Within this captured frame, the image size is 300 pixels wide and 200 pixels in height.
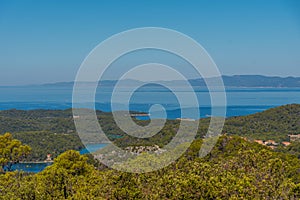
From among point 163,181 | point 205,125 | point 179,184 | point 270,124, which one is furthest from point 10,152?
point 270,124

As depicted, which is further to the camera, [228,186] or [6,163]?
[6,163]

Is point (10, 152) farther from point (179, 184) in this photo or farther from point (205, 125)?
point (205, 125)

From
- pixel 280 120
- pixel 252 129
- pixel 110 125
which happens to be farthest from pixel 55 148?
pixel 280 120

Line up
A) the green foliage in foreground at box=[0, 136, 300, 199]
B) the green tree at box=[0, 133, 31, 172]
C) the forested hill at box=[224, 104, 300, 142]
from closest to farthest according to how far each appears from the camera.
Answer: the green foliage in foreground at box=[0, 136, 300, 199] → the green tree at box=[0, 133, 31, 172] → the forested hill at box=[224, 104, 300, 142]

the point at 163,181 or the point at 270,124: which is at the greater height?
the point at 163,181

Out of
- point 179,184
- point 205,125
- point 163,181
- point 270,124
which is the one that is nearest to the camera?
point 179,184

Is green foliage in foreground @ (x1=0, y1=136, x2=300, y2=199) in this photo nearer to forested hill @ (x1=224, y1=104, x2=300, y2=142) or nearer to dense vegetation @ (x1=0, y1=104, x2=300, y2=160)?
dense vegetation @ (x1=0, y1=104, x2=300, y2=160)

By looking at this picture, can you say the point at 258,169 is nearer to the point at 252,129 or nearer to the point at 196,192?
the point at 196,192

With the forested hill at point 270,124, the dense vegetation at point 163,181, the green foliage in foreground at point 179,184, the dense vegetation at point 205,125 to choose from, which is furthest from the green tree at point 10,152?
the forested hill at point 270,124

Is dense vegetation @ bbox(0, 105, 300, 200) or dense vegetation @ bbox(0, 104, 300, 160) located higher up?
dense vegetation @ bbox(0, 105, 300, 200)

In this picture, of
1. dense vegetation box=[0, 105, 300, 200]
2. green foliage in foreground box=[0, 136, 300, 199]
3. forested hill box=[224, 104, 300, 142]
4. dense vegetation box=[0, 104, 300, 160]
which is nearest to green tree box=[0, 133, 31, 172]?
dense vegetation box=[0, 105, 300, 200]

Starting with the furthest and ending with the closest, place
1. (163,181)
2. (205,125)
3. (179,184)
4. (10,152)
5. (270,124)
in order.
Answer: (270,124), (205,125), (10,152), (163,181), (179,184)
